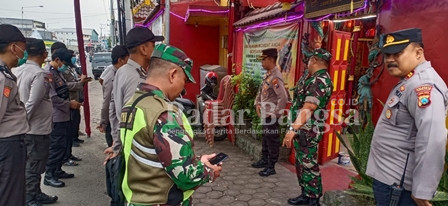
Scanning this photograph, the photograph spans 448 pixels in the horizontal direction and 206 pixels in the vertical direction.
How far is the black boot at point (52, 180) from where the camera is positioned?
4223mm

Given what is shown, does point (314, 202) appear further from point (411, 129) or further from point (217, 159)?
point (217, 159)

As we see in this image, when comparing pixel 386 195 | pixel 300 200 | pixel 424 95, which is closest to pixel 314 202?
pixel 300 200

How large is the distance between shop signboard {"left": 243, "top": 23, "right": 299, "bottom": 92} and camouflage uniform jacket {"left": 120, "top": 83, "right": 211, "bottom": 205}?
12.3ft

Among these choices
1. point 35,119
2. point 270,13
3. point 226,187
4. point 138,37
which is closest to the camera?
point 138,37

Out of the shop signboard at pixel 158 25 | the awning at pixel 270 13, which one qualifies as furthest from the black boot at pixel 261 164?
the shop signboard at pixel 158 25

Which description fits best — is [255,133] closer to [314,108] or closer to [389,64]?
[314,108]

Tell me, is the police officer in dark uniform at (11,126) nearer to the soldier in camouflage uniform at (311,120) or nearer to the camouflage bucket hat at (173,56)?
the camouflage bucket hat at (173,56)

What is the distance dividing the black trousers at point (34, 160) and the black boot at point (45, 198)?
0.21 feet

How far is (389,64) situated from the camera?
6.24 feet

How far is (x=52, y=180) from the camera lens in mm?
4262

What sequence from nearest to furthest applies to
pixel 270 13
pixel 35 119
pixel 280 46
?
pixel 35 119, pixel 280 46, pixel 270 13

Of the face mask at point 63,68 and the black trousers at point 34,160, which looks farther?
the face mask at point 63,68

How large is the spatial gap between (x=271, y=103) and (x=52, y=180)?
3306 mm

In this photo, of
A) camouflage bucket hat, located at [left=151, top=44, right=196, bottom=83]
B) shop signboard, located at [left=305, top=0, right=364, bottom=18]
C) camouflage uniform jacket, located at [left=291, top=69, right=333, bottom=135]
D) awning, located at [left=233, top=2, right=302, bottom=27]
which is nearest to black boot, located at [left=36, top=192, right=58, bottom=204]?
camouflage bucket hat, located at [left=151, top=44, right=196, bottom=83]
